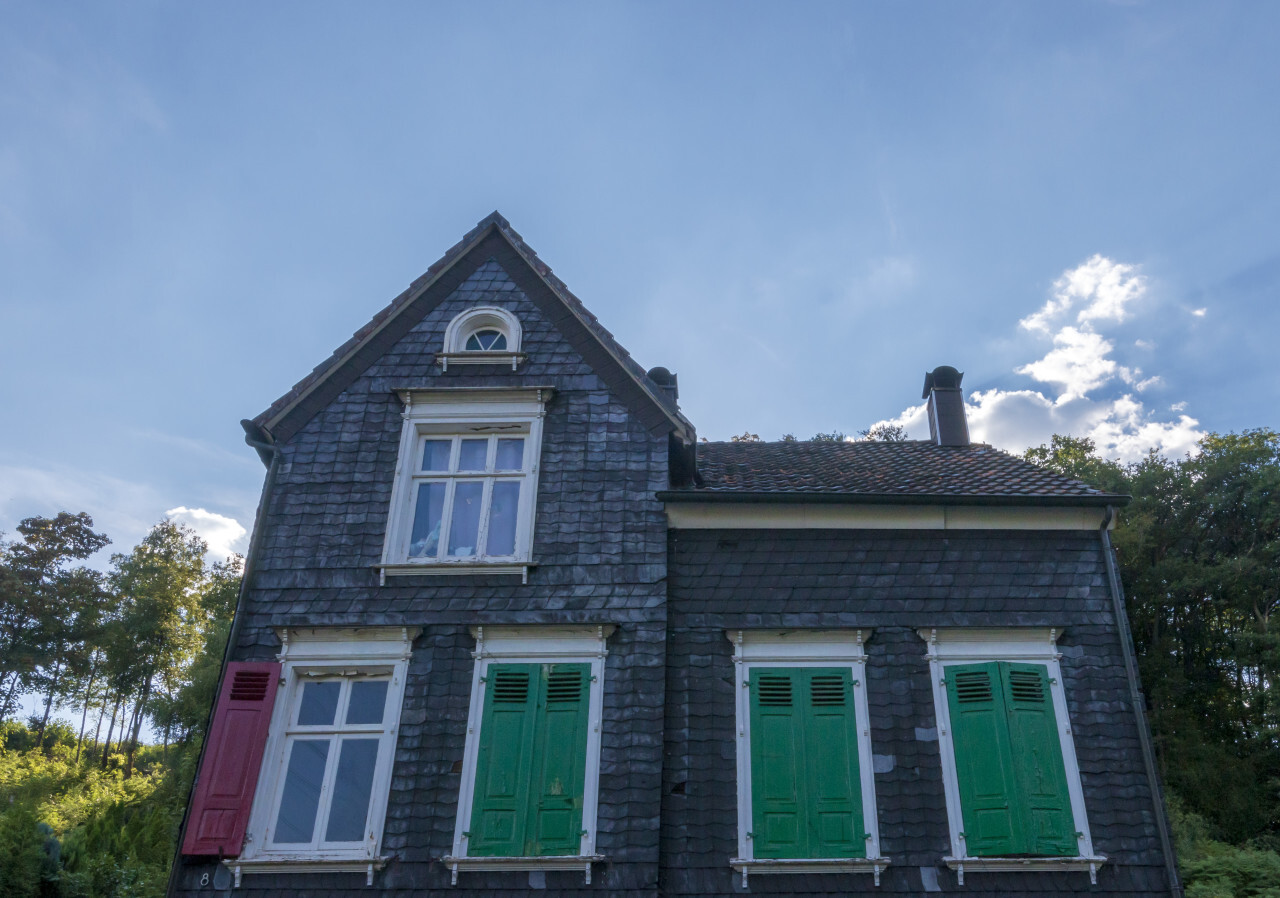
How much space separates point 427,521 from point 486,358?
2329 mm

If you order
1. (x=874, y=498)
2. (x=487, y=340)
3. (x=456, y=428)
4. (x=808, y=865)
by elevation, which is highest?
(x=487, y=340)

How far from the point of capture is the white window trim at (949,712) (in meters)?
8.30

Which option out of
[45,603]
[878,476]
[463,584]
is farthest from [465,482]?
[45,603]

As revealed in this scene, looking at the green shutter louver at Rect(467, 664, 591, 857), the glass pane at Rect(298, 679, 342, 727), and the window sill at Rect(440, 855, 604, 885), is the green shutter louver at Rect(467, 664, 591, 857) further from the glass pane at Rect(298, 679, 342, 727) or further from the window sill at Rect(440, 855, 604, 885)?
the glass pane at Rect(298, 679, 342, 727)

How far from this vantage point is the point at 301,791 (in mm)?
8727

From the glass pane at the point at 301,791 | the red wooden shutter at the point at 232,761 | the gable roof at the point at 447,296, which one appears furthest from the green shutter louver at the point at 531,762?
the gable roof at the point at 447,296

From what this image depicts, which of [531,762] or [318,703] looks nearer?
[531,762]

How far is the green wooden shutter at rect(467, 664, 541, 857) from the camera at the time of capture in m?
8.30

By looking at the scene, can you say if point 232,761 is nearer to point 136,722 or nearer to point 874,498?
point 874,498

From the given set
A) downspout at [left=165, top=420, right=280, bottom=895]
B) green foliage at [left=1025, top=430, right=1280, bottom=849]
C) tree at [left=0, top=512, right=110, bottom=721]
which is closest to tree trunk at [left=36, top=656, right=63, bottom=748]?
tree at [left=0, top=512, right=110, bottom=721]

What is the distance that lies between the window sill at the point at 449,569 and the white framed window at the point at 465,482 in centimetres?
1

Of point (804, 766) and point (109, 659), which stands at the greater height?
point (109, 659)

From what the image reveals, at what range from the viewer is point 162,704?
126 ft

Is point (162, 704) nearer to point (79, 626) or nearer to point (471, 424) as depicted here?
point (79, 626)
